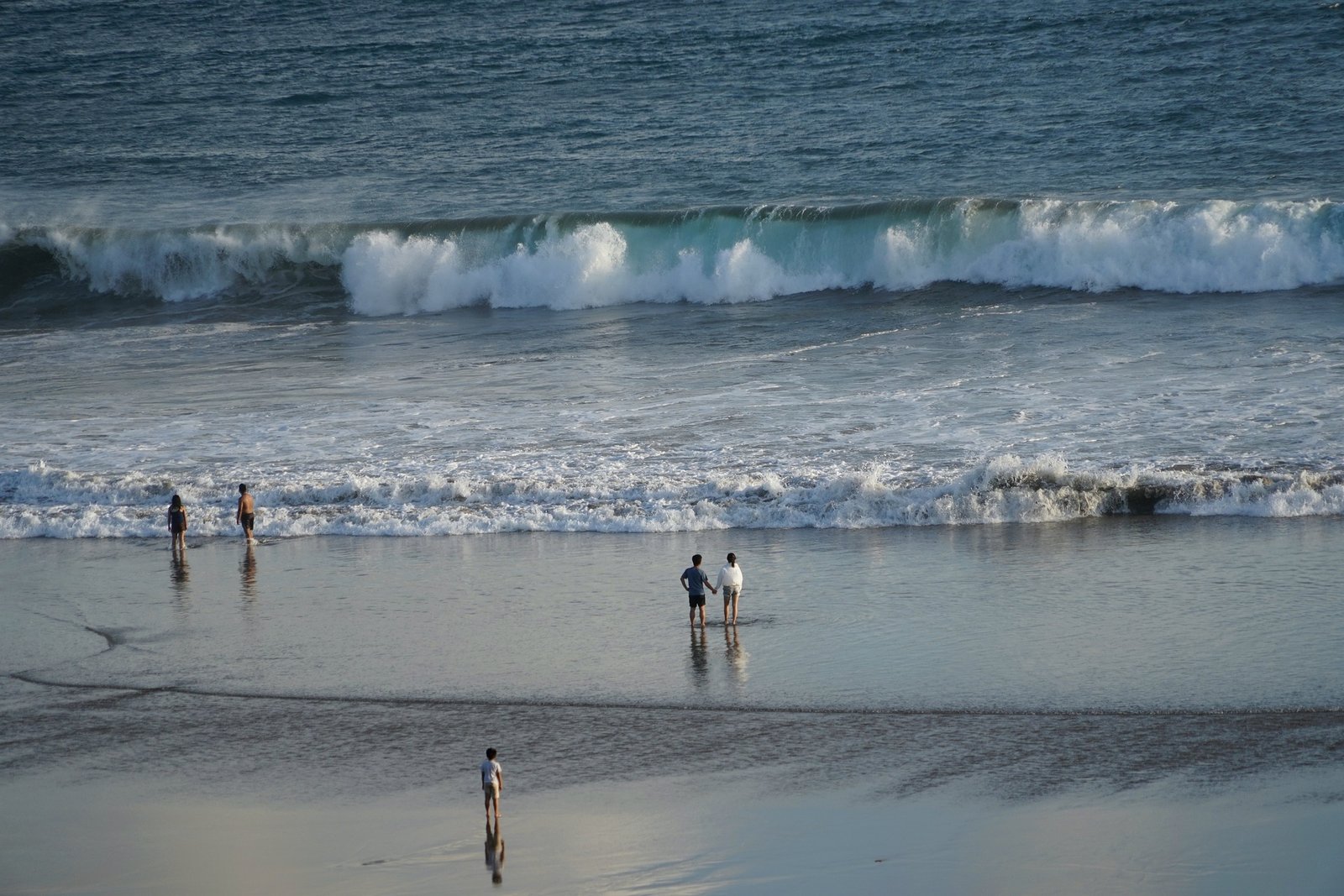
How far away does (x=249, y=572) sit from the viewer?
16.5 metres

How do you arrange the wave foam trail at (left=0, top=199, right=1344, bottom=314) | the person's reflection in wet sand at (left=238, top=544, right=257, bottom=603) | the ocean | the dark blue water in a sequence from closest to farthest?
the ocean < the person's reflection in wet sand at (left=238, top=544, right=257, bottom=603) < the wave foam trail at (left=0, top=199, right=1344, bottom=314) < the dark blue water

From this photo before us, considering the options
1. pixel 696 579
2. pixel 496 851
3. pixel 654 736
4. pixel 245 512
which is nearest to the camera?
pixel 496 851

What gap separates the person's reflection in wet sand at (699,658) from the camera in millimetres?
12625

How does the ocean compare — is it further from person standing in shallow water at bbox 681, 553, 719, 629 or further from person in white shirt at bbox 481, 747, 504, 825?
person in white shirt at bbox 481, 747, 504, 825

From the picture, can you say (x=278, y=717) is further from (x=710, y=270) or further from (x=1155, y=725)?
(x=710, y=270)

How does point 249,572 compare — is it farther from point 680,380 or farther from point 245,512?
point 680,380

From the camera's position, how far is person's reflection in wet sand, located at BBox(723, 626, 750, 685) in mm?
12625

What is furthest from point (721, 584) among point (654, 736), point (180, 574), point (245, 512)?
point (245, 512)

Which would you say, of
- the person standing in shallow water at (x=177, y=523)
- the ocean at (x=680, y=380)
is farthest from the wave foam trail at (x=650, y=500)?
the person standing in shallow water at (x=177, y=523)

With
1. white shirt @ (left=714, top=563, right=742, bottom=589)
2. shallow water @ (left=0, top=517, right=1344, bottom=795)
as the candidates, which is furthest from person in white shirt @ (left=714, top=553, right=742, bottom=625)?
shallow water @ (left=0, top=517, right=1344, bottom=795)

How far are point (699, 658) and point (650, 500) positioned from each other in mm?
5130

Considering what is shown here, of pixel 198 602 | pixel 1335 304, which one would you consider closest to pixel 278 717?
pixel 198 602

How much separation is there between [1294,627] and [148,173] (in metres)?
34.2

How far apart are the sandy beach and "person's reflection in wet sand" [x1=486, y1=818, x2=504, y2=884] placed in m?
0.05
